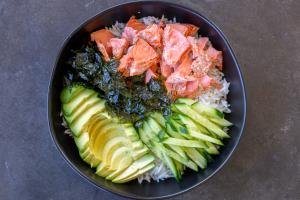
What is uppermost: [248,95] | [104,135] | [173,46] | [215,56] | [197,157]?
[173,46]

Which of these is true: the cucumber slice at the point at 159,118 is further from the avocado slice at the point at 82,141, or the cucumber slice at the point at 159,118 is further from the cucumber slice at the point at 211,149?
the avocado slice at the point at 82,141

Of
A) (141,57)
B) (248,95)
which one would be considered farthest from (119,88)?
(248,95)

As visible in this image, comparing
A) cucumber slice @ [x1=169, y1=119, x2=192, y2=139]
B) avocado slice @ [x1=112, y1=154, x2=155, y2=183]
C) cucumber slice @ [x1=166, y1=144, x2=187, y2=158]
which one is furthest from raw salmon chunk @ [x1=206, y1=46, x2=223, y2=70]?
avocado slice @ [x1=112, y1=154, x2=155, y2=183]

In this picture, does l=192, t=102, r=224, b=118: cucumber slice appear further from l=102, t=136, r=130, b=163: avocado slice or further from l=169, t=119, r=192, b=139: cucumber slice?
l=102, t=136, r=130, b=163: avocado slice

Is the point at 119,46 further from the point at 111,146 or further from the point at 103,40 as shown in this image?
→ the point at 111,146

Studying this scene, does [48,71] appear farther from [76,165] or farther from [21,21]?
[76,165]

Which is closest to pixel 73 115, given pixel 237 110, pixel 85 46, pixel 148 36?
pixel 85 46

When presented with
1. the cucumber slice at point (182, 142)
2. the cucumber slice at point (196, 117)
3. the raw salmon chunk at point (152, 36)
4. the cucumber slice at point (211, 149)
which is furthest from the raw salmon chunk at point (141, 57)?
A: the cucumber slice at point (211, 149)
